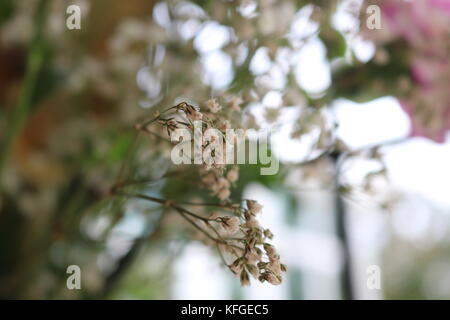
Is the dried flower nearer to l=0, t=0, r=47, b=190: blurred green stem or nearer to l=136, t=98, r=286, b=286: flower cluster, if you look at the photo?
l=136, t=98, r=286, b=286: flower cluster

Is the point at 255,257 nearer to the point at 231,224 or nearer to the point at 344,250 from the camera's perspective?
the point at 231,224

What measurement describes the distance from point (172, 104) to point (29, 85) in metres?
0.12

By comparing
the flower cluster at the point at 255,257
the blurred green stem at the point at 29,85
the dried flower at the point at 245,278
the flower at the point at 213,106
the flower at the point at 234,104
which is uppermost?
the blurred green stem at the point at 29,85

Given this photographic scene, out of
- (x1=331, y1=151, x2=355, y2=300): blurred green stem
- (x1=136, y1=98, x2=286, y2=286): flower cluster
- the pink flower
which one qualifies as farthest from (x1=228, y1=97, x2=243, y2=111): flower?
(x1=331, y1=151, x2=355, y2=300): blurred green stem

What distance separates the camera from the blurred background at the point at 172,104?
1.25 ft

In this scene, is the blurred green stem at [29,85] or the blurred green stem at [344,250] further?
the blurred green stem at [344,250]

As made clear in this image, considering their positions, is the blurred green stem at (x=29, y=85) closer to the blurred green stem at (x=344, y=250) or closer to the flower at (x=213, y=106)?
the flower at (x=213, y=106)

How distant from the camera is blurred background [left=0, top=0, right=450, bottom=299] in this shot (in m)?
0.38

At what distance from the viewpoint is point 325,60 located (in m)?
0.47

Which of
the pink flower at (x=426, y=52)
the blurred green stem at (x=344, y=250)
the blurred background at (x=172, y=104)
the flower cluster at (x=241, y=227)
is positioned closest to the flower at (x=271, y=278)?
the flower cluster at (x=241, y=227)

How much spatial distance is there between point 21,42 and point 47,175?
→ 124 mm

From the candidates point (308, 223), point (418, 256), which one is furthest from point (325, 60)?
point (418, 256)

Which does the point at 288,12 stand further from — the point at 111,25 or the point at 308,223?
the point at 308,223

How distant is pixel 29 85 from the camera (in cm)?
45
